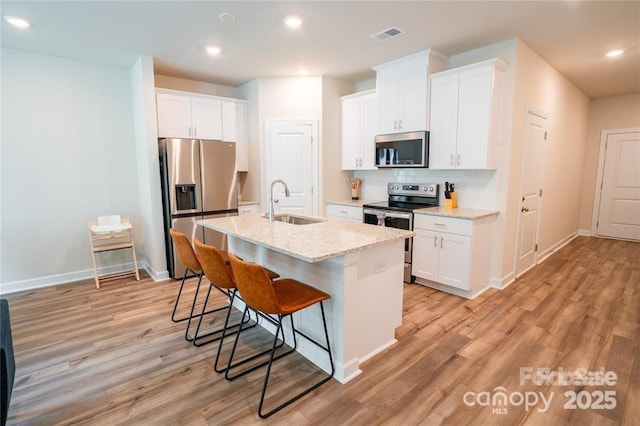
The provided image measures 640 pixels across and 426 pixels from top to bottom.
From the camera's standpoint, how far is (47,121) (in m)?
3.84

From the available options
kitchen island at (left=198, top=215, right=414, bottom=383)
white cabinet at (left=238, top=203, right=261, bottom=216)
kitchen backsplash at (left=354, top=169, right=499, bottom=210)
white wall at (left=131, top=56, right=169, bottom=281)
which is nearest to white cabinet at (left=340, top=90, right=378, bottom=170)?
kitchen backsplash at (left=354, top=169, right=499, bottom=210)

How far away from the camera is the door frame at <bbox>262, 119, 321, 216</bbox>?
470 cm

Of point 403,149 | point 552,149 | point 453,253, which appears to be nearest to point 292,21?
point 403,149

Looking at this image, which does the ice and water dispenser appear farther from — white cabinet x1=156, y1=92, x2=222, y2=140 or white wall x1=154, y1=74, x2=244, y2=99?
white wall x1=154, y1=74, x2=244, y2=99

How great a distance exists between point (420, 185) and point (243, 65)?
279cm

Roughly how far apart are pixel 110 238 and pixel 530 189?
5555mm

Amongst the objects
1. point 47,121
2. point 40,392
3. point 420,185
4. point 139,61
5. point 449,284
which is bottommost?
point 40,392

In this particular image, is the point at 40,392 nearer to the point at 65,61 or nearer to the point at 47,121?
the point at 47,121

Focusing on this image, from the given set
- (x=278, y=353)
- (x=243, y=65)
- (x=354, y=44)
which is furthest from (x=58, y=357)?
(x=354, y=44)

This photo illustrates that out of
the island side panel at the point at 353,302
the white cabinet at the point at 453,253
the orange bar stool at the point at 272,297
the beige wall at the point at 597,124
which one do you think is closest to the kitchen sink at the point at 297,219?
the island side panel at the point at 353,302

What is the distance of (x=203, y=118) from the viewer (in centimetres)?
457

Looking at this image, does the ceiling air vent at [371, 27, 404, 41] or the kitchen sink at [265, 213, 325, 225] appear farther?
the ceiling air vent at [371, 27, 404, 41]

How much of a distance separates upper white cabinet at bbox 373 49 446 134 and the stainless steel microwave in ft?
0.30

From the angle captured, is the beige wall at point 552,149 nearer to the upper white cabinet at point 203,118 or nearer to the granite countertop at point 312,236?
the granite countertop at point 312,236
